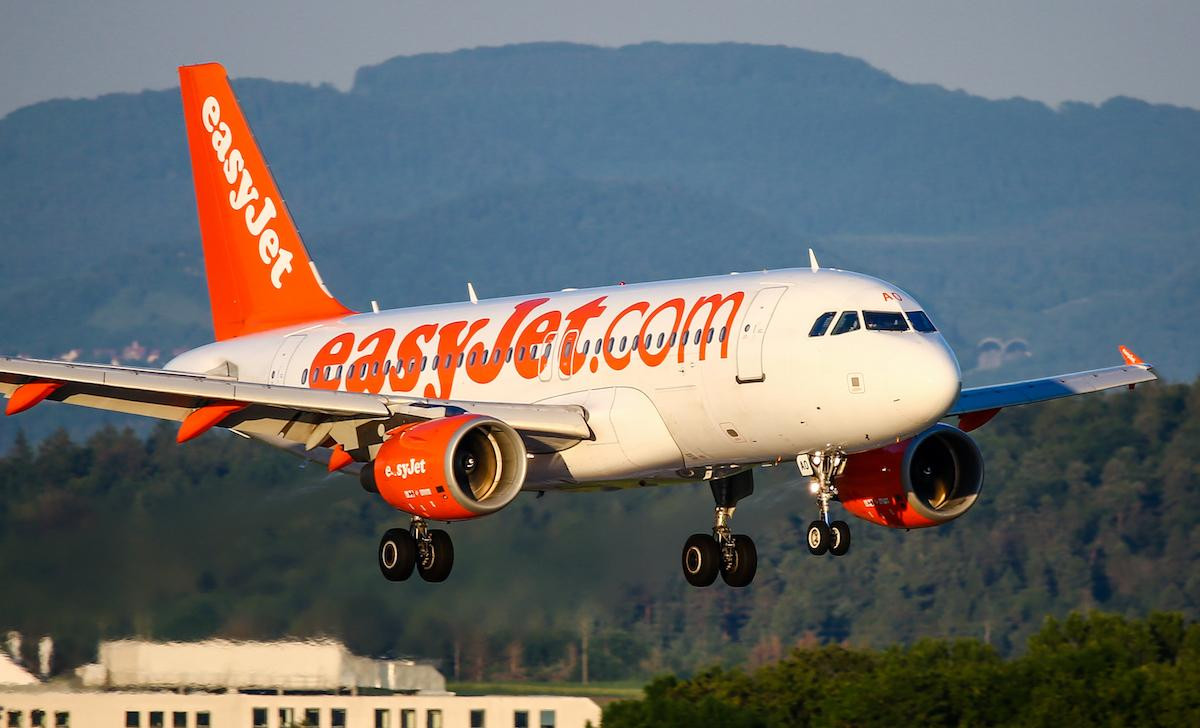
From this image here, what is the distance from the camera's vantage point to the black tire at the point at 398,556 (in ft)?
126

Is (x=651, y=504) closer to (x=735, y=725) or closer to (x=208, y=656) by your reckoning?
(x=208, y=656)

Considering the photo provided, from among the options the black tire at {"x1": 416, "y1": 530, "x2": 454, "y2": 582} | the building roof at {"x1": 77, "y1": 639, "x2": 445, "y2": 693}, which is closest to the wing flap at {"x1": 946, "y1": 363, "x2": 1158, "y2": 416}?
the black tire at {"x1": 416, "y1": 530, "x2": 454, "y2": 582}

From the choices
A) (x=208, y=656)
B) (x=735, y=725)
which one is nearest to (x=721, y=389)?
(x=208, y=656)

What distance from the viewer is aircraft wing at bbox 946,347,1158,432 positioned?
39531mm

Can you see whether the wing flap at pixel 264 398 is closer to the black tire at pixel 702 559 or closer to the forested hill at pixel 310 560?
the black tire at pixel 702 559

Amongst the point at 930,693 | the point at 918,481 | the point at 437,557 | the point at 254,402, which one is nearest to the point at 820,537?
the point at 918,481

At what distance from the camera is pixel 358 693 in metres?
58.3

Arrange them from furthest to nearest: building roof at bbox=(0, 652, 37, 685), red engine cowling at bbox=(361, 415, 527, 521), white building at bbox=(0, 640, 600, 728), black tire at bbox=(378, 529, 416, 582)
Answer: white building at bbox=(0, 640, 600, 728) < building roof at bbox=(0, 652, 37, 685) < black tire at bbox=(378, 529, 416, 582) < red engine cowling at bbox=(361, 415, 527, 521)

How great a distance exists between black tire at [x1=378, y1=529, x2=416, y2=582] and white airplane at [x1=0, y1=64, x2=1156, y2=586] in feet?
0.16

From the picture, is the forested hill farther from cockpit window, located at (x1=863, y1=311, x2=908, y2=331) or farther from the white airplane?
cockpit window, located at (x1=863, y1=311, x2=908, y2=331)

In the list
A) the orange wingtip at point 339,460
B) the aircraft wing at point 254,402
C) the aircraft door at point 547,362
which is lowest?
the orange wingtip at point 339,460

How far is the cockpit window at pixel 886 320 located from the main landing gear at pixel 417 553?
8965 millimetres

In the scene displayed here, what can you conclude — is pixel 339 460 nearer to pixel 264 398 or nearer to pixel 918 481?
pixel 264 398

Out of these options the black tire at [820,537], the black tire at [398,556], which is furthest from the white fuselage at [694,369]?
the black tire at [398,556]
